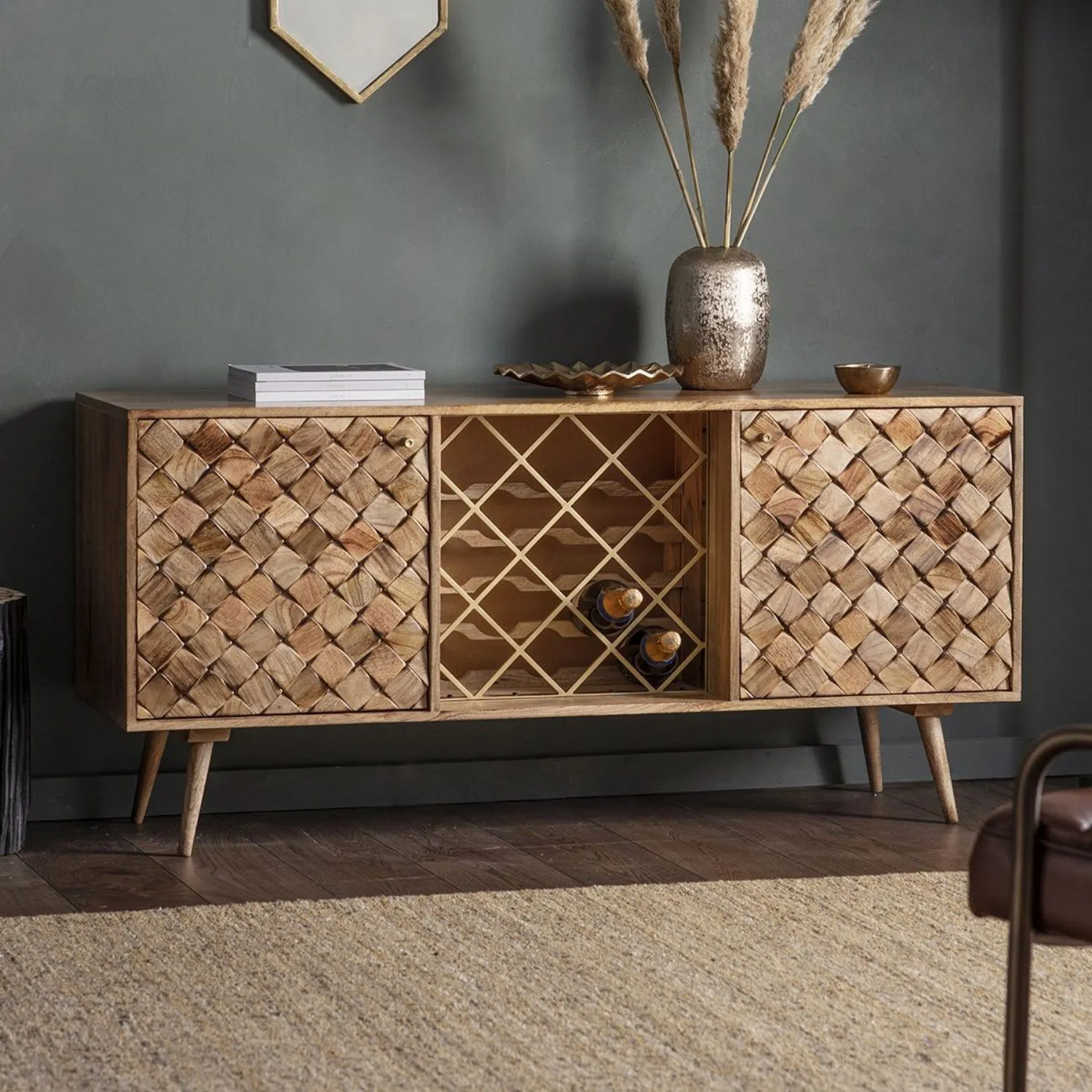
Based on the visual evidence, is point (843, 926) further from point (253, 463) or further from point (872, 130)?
point (872, 130)

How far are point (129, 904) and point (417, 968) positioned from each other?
1.96 ft

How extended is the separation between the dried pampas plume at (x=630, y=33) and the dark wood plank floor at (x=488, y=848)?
56.9 inches

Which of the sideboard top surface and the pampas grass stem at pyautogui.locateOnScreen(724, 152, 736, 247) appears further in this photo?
the pampas grass stem at pyautogui.locateOnScreen(724, 152, 736, 247)

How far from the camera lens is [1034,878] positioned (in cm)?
198

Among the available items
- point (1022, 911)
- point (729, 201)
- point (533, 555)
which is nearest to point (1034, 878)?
point (1022, 911)

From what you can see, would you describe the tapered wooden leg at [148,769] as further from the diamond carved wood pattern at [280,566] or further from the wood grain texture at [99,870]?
the diamond carved wood pattern at [280,566]

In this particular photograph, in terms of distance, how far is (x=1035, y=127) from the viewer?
3.97 meters

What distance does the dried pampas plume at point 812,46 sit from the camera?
3.52 m

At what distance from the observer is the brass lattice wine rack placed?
11.6 ft

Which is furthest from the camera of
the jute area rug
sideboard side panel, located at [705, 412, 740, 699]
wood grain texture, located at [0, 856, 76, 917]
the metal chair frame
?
sideboard side panel, located at [705, 412, 740, 699]

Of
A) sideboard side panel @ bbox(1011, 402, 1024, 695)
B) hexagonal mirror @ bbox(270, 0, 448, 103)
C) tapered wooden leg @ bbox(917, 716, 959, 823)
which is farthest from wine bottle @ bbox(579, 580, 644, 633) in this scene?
hexagonal mirror @ bbox(270, 0, 448, 103)

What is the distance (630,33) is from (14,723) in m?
1.70

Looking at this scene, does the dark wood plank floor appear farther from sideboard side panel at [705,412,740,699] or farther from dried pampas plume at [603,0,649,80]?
dried pampas plume at [603,0,649,80]

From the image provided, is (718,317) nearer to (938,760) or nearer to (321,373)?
(321,373)
